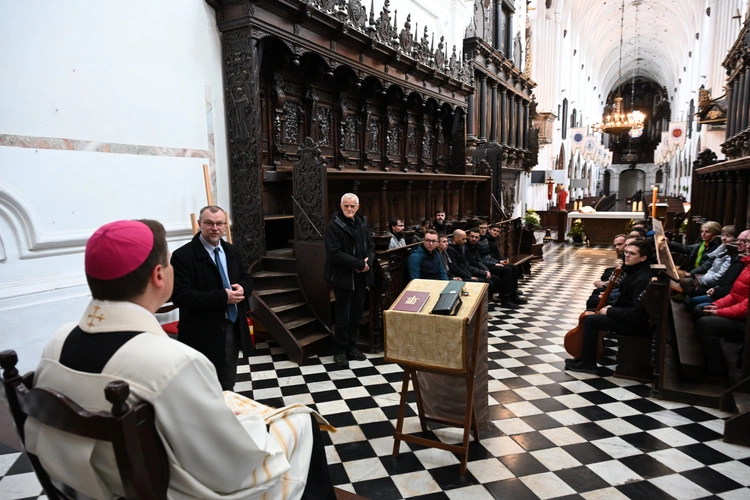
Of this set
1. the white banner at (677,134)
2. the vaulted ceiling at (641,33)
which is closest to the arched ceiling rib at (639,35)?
the vaulted ceiling at (641,33)

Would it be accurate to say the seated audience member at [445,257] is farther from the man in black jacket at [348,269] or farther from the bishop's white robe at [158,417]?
the bishop's white robe at [158,417]

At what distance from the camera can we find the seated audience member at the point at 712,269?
18.3 ft

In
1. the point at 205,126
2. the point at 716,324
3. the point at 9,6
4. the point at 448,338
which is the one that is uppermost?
the point at 9,6

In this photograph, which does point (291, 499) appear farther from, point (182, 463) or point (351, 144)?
point (351, 144)

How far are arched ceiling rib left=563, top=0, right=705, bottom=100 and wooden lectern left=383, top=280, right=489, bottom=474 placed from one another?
23912mm

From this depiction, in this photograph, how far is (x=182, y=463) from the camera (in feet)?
4.54

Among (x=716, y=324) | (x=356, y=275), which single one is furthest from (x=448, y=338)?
(x=716, y=324)

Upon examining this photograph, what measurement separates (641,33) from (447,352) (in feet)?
141

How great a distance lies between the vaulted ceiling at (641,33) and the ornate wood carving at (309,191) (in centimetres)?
2180

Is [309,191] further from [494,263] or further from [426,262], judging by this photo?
[494,263]

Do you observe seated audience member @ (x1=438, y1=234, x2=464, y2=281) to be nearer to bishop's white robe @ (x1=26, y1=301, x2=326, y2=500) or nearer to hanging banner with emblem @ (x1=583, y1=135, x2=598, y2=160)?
bishop's white robe @ (x1=26, y1=301, x2=326, y2=500)

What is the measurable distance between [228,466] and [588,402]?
12.0 feet

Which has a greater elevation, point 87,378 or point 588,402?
point 87,378

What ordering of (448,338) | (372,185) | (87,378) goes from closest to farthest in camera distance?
(87,378)
(448,338)
(372,185)
